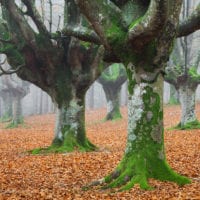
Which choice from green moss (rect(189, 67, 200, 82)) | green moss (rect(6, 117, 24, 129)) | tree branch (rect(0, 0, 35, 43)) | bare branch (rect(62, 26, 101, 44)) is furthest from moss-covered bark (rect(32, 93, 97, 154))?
green moss (rect(6, 117, 24, 129))

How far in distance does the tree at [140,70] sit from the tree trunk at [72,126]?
276 inches

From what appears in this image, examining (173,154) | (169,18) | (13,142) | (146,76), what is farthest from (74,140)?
(169,18)

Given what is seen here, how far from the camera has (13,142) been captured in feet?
68.8

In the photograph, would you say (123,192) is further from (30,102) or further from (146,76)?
(30,102)

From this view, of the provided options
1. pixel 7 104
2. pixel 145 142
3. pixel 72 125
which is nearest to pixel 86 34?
pixel 145 142

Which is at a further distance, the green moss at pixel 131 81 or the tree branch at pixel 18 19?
the tree branch at pixel 18 19

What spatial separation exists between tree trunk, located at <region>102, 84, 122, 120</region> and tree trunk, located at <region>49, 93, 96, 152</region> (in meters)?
16.7

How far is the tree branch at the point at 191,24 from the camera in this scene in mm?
8969

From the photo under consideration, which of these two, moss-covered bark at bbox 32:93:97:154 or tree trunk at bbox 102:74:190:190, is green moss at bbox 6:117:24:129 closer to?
moss-covered bark at bbox 32:93:97:154

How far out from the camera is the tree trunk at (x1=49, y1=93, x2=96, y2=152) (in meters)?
16.0

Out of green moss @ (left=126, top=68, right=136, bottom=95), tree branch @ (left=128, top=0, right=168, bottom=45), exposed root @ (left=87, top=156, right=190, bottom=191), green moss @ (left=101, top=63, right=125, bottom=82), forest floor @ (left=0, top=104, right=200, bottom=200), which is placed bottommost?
forest floor @ (left=0, top=104, right=200, bottom=200)

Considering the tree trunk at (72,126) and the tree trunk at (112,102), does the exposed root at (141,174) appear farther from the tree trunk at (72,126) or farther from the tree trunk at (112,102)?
the tree trunk at (112,102)

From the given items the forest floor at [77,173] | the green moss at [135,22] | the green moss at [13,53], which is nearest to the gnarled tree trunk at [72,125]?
the forest floor at [77,173]

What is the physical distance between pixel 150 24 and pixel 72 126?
866cm
